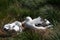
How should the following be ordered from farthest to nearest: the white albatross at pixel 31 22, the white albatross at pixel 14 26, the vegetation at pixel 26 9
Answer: the vegetation at pixel 26 9, the white albatross at pixel 31 22, the white albatross at pixel 14 26

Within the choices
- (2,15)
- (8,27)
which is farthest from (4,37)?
(2,15)

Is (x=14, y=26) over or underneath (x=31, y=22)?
underneath

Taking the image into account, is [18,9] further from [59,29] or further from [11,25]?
[59,29]

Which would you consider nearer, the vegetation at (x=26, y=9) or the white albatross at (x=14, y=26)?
the white albatross at (x=14, y=26)

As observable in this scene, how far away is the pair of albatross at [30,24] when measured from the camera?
23.9 feet

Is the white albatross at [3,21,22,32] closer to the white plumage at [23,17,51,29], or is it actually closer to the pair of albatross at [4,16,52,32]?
the pair of albatross at [4,16,52,32]

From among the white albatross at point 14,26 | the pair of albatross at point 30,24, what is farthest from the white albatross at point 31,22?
the white albatross at point 14,26

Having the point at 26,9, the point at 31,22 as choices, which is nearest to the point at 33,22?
the point at 31,22

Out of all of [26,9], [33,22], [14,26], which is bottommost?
[14,26]

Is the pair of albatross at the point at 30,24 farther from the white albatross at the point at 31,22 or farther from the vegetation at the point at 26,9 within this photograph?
the vegetation at the point at 26,9

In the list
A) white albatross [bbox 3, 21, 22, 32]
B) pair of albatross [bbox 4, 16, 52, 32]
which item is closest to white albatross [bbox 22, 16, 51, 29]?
pair of albatross [bbox 4, 16, 52, 32]

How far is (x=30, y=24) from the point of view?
743 centimetres

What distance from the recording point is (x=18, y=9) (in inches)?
333

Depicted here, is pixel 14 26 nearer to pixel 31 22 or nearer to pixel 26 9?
pixel 31 22
